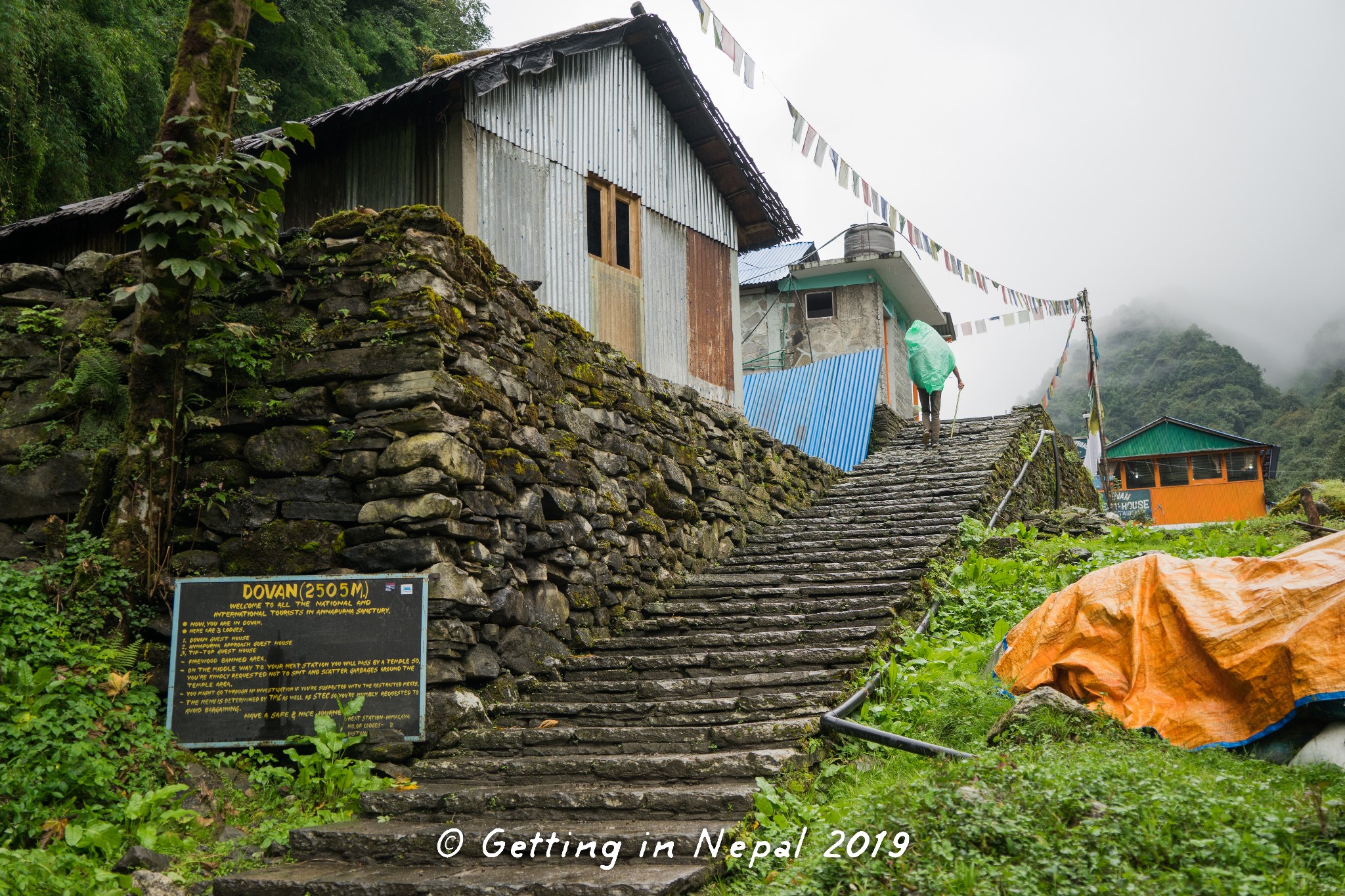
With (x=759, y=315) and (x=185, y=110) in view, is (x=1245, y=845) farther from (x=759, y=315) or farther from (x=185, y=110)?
(x=759, y=315)

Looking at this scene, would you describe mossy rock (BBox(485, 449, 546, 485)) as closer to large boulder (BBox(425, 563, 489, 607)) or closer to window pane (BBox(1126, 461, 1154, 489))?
large boulder (BBox(425, 563, 489, 607))

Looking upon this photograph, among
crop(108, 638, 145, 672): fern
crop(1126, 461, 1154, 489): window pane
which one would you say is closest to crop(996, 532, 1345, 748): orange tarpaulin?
crop(108, 638, 145, 672): fern

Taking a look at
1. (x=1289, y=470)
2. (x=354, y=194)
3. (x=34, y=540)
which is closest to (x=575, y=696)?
(x=34, y=540)

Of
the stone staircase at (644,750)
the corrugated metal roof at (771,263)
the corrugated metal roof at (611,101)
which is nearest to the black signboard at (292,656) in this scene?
the stone staircase at (644,750)

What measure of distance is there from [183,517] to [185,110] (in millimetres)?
2639

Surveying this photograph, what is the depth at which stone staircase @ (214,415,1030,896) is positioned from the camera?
4430 mm

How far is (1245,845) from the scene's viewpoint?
359 cm

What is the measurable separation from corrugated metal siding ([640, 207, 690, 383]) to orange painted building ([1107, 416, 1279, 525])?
23.1m

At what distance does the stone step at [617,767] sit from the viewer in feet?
16.8

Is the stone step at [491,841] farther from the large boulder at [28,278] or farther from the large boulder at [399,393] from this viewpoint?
the large boulder at [28,278]

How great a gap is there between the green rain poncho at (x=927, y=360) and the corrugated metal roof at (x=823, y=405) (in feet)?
3.60

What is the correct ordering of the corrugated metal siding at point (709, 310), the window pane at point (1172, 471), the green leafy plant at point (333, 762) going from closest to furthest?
the green leafy plant at point (333, 762) → the corrugated metal siding at point (709, 310) → the window pane at point (1172, 471)

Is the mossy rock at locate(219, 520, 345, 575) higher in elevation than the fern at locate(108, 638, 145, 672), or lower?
higher

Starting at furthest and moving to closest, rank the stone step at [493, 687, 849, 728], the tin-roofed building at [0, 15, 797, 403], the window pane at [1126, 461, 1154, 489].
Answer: the window pane at [1126, 461, 1154, 489] → the tin-roofed building at [0, 15, 797, 403] → the stone step at [493, 687, 849, 728]
